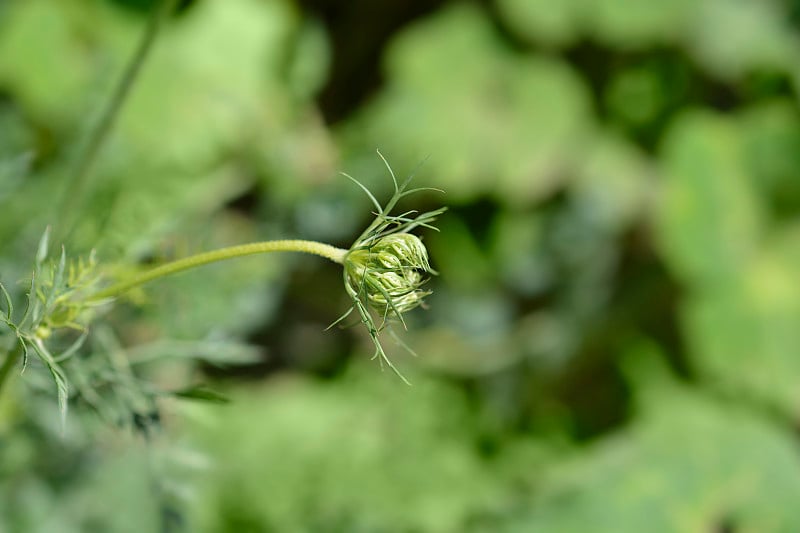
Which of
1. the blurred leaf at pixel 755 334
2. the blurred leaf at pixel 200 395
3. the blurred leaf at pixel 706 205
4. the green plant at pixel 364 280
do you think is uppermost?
the green plant at pixel 364 280

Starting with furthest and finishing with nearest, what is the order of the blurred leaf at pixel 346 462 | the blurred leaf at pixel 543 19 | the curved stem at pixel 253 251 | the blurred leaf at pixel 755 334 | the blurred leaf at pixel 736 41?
the blurred leaf at pixel 736 41 < the blurred leaf at pixel 543 19 < the blurred leaf at pixel 755 334 < the blurred leaf at pixel 346 462 < the curved stem at pixel 253 251

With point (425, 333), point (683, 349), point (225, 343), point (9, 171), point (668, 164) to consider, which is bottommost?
point (683, 349)

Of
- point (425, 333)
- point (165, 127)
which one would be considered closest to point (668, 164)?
point (425, 333)

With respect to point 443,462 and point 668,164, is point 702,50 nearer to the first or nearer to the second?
point 668,164

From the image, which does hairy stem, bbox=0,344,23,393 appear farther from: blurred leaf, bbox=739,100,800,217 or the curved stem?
blurred leaf, bbox=739,100,800,217

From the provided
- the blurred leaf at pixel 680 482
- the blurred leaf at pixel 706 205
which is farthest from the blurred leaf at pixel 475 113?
the blurred leaf at pixel 680 482

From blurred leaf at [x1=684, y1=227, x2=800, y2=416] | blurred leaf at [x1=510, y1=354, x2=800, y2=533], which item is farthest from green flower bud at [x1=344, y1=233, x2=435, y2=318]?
blurred leaf at [x1=684, y1=227, x2=800, y2=416]

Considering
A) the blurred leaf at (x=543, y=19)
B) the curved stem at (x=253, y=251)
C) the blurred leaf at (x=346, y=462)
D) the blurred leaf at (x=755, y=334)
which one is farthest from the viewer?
the blurred leaf at (x=543, y=19)

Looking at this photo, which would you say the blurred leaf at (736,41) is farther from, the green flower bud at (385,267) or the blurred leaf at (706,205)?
the green flower bud at (385,267)
